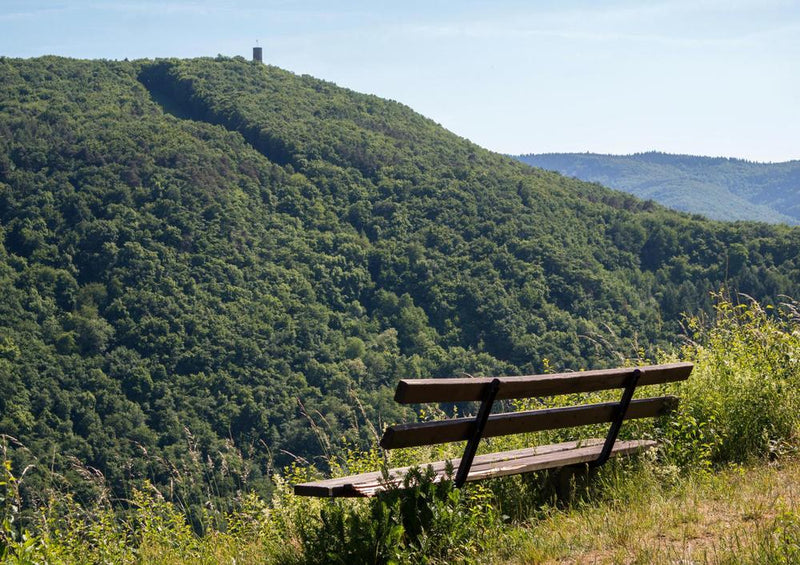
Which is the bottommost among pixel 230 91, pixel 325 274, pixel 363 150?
pixel 325 274

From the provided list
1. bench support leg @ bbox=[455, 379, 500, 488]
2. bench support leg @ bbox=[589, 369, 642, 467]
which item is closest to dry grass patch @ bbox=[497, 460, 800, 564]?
bench support leg @ bbox=[589, 369, 642, 467]

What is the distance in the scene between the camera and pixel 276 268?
69.5 meters

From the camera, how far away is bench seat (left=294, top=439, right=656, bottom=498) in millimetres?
3209

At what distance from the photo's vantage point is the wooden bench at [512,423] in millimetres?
3127

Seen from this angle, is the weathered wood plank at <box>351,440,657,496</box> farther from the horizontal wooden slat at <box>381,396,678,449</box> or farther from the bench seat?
the horizontal wooden slat at <box>381,396,678,449</box>

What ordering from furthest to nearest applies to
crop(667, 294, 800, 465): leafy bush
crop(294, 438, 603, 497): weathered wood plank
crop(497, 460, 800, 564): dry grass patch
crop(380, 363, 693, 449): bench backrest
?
crop(667, 294, 800, 465): leafy bush < crop(294, 438, 603, 497): weathered wood plank < crop(380, 363, 693, 449): bench backrest < crop(497, 460, 800, 564): dry grass patch

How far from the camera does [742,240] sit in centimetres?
6400

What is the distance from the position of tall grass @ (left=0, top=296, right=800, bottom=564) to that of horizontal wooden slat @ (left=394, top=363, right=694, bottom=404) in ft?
1.07

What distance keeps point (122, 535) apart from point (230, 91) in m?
110

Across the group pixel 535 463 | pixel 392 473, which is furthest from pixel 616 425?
pixel 392 473

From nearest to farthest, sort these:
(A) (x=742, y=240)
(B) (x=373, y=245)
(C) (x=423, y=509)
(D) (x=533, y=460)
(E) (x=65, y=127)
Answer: (C) (x=423, y=509) → (D) (x=533, y=460) → (A) (x=742, y=240) → (B) (x=373, y=245) → (E) (x=65, y=127)

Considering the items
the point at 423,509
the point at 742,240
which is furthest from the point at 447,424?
the point at 742,240

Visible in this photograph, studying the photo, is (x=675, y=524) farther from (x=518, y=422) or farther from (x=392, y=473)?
(x=392, y=473)

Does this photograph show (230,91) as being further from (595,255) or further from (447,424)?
(447,424)
